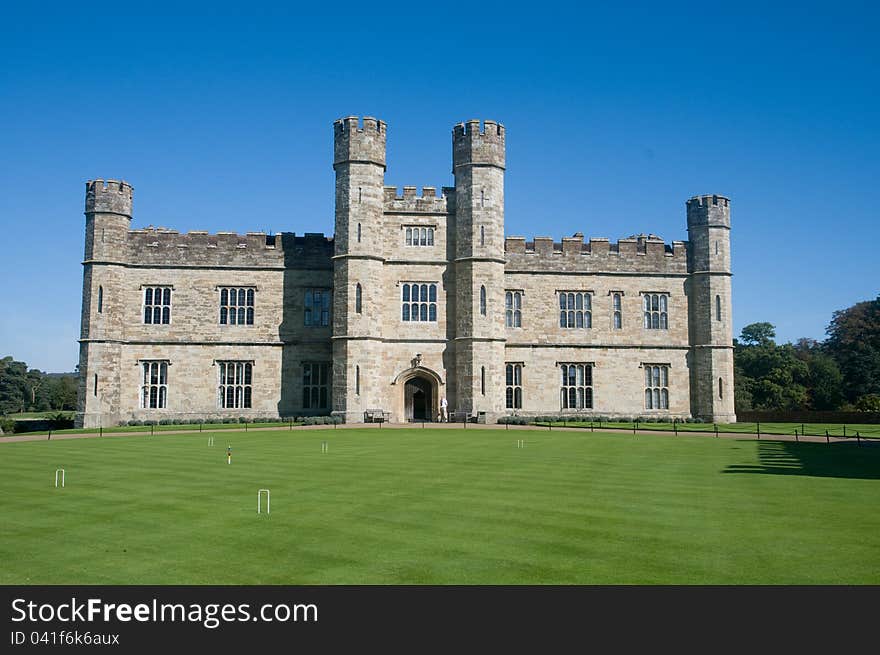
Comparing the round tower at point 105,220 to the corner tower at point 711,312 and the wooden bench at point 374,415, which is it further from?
the corner tower at point 711,312

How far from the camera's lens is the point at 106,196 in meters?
38.3

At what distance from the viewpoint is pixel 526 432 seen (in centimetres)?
3097

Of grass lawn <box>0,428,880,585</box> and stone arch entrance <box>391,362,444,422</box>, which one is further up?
stone arch entrance <box>391,362,444,422</box>

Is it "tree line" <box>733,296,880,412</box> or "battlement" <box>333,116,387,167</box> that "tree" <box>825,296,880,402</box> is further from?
"battlement" <box>333,116,387,167</box>

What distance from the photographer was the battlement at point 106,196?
125 feet

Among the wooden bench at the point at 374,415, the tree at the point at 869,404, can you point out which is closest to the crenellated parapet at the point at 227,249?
the wooden bench at the point at 374,415

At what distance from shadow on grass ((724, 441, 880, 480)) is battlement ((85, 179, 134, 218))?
108 ft

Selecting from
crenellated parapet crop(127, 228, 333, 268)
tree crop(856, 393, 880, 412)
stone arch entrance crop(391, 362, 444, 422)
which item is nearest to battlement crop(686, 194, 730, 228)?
tree crop(856, 393, 880, 412)

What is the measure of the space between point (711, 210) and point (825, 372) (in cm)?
3028

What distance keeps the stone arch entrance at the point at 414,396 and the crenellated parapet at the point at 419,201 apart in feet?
29.8

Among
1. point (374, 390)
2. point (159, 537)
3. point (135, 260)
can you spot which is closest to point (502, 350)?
point (374, 390)

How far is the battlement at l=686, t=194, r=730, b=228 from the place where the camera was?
4153 centimetres

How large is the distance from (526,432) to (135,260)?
911 inches
